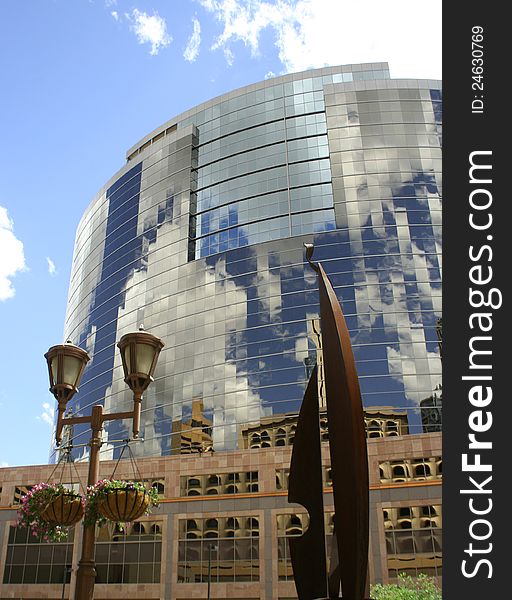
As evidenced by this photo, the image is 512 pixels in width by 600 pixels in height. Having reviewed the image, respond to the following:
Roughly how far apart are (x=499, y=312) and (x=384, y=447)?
4536 centimetres

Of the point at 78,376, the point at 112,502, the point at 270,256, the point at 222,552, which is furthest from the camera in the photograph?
the point at 270,256

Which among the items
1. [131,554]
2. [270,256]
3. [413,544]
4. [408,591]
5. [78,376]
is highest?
[270,256]

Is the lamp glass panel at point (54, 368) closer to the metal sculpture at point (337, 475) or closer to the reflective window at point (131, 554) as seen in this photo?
the metal sculpture at point (337, 475)

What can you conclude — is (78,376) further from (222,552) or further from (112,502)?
(222,552)

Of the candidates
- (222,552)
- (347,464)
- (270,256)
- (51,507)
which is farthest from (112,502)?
(270,256)

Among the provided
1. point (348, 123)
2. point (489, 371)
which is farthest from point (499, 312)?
point (348, 123)

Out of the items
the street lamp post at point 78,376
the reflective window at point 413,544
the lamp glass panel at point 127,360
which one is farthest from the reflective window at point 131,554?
the lamp glass panel at point 127,360

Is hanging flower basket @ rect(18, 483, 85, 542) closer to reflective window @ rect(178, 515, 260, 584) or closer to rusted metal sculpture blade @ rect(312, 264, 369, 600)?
rusted metal sculpture blade @ rect(312, 264, 369, 600)

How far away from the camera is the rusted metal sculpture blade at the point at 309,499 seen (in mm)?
10180

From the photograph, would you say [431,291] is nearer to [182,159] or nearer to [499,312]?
[182,159]

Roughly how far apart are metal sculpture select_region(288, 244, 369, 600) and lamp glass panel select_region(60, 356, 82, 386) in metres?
4.09

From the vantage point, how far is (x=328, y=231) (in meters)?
71.5

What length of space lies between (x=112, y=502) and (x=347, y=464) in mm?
4188

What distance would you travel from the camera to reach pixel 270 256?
72188mm
